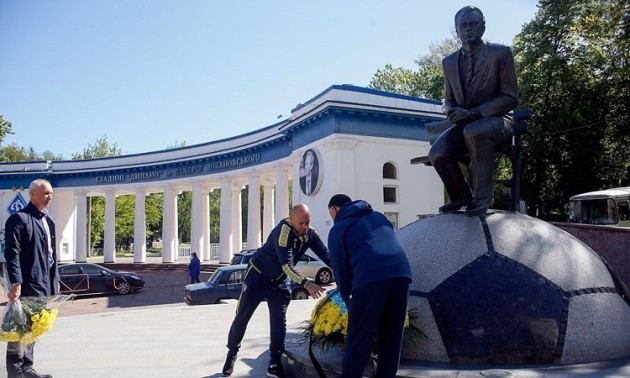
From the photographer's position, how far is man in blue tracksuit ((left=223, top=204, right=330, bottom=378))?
198 inches

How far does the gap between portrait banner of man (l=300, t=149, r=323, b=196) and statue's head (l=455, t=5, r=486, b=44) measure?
60.5ft

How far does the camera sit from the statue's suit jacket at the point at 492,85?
217 inches

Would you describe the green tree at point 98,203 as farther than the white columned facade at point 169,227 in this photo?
Yes

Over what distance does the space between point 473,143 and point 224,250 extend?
28169mm

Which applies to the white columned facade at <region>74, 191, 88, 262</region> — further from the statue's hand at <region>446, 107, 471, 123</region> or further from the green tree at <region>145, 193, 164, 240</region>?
the statue's hand at <region>446, 107, 471, 123</region>

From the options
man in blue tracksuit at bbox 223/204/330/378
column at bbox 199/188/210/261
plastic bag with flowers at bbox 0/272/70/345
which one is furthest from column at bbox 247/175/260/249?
plastic bag with flowers at bbox 0/272/70/345

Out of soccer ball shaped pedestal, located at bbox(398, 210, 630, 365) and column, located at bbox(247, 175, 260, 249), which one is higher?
column, located at bbox(247, 175, 260, 249)

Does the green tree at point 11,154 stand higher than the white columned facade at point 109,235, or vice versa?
the green tree at point 11,154

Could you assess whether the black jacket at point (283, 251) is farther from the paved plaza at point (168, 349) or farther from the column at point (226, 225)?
the column at point (226, 225)

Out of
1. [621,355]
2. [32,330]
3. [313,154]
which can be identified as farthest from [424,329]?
[313,154]

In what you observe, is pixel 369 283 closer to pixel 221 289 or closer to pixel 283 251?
pixel 283 251

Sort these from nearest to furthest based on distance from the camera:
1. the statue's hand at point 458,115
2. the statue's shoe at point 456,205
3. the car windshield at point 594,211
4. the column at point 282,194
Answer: the statue's hand at point 458,115, the statue's shoe at point 456,205, the car windshield at point 594,211, the column at point 282,194

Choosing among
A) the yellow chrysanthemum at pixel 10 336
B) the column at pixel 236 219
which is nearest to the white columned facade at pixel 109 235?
the column at pixel 236 219

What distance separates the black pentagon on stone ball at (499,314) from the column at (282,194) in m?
23.9
